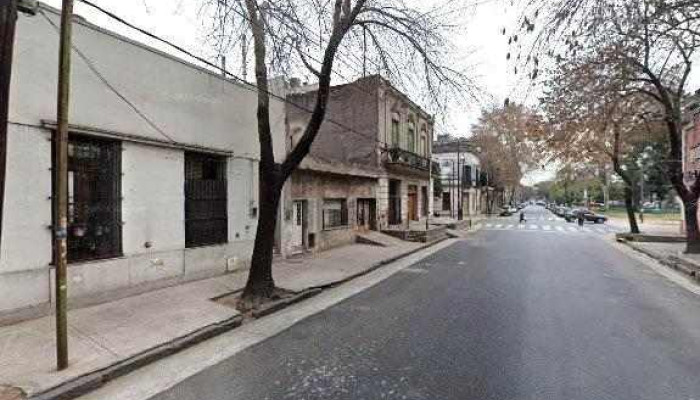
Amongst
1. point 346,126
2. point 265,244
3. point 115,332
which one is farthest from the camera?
point 346,126

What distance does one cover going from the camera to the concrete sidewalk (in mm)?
4582

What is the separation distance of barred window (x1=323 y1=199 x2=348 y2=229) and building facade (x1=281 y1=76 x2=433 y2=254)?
3 centimetres

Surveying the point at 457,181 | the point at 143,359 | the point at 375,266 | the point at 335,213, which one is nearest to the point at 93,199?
the point at 143,359

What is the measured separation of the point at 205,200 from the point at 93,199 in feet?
8.58

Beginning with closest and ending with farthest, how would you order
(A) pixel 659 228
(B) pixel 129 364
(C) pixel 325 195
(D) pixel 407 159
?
(B) pixel 129 364 → (C) pixel 325 195 → (D) pixel 407 159 → (A) pixel 659 228

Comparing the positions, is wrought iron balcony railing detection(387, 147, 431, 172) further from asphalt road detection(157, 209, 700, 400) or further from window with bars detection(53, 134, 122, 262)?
window with bars detection(53, 134, 122, 262)

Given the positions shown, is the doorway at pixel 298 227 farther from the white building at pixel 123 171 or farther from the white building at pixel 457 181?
the white building at pixel 457 181

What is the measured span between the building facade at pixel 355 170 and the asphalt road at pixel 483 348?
5.64 meters

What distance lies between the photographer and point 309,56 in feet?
26.5

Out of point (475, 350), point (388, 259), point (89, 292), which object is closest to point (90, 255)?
point (89, 292)

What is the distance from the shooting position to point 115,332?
19.4 ft

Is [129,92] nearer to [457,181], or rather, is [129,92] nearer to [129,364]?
[129,364]

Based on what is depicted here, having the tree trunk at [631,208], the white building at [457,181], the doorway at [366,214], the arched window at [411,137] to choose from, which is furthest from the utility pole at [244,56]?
the white building at [457,181]

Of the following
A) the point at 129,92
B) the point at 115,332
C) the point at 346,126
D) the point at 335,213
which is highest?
the point at 346,126
